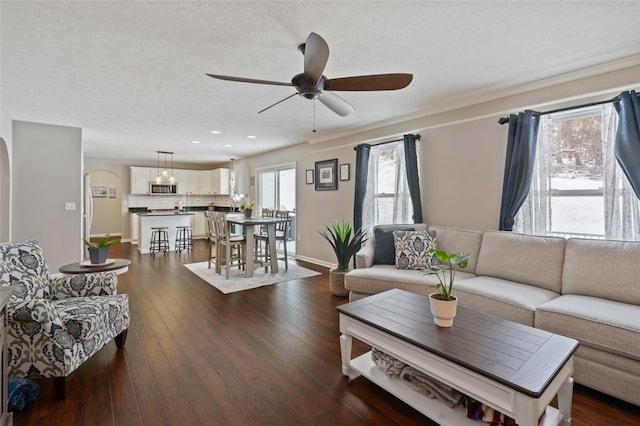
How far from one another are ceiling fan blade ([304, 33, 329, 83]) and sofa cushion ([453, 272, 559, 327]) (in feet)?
7.10

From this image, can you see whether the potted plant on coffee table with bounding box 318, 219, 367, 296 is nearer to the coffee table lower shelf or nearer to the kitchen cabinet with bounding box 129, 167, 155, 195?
the coffee table lower shelf

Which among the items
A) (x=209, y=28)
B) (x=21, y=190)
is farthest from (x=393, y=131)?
(x=21, y=190)

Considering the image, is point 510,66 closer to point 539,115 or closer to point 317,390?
point 539,115

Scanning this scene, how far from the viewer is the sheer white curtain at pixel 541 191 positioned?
3.08m

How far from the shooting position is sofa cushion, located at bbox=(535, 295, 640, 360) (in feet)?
5.93

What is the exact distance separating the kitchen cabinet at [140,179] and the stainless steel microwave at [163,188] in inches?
5.5

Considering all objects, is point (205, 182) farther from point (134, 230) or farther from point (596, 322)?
point (596, 322)

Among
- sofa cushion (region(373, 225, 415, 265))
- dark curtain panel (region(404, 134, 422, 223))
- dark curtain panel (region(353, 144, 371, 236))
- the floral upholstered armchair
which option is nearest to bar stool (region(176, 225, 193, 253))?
dark curtain panel (region(353, 144, 371, 236))

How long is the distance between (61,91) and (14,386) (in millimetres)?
2961

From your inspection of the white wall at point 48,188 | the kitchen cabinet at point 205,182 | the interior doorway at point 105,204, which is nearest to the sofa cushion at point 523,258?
the white wall at point 48,188

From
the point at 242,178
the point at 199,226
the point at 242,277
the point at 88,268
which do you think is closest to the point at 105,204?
the point at 199,226

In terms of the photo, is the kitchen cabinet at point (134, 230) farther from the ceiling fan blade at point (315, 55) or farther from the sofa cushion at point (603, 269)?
the sofa cushion at point (603, 269)

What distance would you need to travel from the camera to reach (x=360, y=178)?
15.6ft

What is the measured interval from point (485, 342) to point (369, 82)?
6.09 ft
